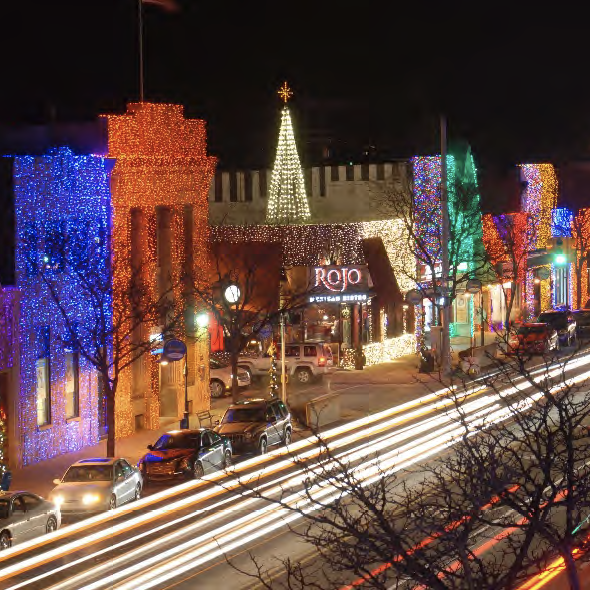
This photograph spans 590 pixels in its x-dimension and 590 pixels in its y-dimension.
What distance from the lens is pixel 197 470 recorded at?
25.6 meters

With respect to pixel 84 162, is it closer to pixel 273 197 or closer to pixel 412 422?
pixel 412 422

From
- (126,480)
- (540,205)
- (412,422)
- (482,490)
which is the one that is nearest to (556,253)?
(540,205)

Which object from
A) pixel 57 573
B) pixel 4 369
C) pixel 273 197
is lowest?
pixel 57 573

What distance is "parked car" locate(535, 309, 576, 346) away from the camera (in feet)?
166

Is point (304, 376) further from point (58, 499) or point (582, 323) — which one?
point (58, 499)

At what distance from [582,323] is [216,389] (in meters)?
23.3

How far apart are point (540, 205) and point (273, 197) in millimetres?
23704

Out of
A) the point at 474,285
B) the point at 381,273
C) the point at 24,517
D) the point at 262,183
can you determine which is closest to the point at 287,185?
the point at 381,273

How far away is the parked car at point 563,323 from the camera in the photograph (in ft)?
166

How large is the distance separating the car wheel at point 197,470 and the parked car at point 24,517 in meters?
4.67

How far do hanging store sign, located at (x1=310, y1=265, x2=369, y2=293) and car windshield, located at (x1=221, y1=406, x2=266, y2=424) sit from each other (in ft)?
47.5

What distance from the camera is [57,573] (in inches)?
685

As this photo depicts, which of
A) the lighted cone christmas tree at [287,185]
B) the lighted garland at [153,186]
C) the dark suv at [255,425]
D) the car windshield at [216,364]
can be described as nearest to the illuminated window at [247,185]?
Result: the lighted cone christmas tree at [287,185]

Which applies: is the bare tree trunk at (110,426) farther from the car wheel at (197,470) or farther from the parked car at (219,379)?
the parked car at (219,379)
